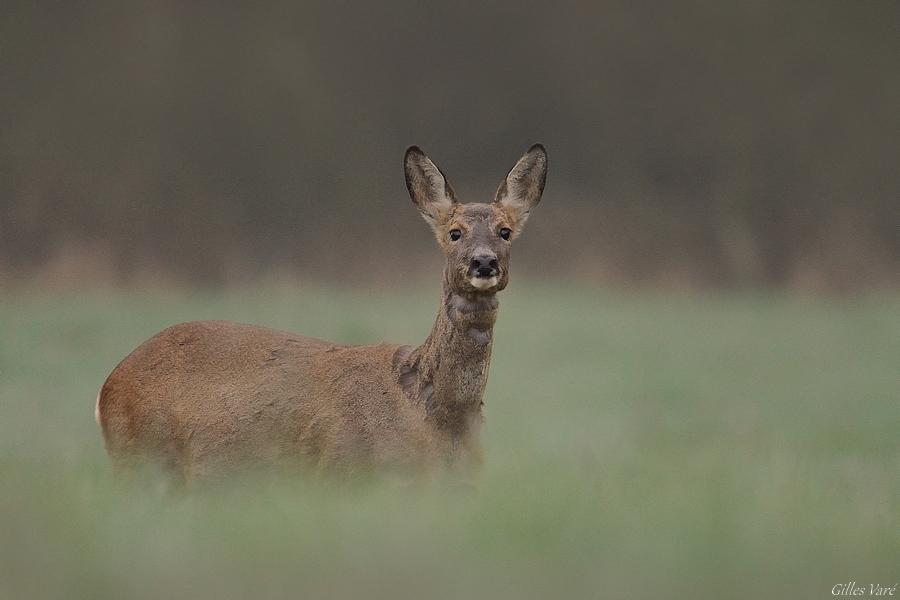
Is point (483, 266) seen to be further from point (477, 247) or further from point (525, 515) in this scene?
point (525, 515)

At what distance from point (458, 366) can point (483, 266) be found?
1.29 feet

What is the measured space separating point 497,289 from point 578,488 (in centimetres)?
133

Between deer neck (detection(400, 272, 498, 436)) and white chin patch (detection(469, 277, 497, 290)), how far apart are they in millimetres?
113

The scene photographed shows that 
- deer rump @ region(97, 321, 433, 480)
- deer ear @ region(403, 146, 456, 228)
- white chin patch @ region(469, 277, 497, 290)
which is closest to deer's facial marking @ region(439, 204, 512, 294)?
white chin patch @ region(469, 277, 497, 290)

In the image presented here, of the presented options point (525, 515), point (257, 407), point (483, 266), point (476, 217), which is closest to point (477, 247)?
point (483, 266)

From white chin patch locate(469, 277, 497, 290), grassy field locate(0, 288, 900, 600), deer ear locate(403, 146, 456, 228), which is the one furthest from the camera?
deer ear locate(403, 146, 456, 228)

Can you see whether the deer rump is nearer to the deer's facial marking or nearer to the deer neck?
the deer neck

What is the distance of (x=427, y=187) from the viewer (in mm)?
6840

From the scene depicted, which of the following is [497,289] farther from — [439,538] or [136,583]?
[136,583]

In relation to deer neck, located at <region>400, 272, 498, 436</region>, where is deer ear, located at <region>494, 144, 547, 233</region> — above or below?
above

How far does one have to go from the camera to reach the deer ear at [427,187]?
6789 millimetres

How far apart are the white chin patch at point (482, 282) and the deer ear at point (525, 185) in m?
0.70

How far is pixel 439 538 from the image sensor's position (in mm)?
4504

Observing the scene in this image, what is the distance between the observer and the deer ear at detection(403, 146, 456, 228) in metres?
6.79
